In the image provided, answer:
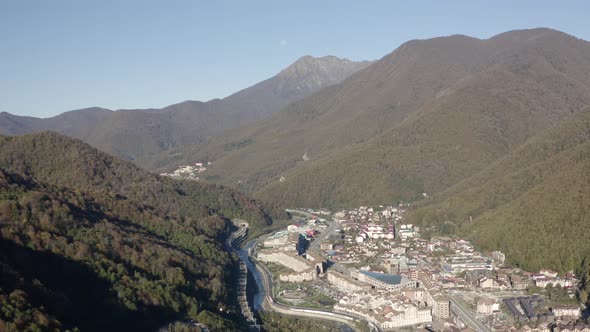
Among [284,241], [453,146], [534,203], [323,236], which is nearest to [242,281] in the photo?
[284,241]

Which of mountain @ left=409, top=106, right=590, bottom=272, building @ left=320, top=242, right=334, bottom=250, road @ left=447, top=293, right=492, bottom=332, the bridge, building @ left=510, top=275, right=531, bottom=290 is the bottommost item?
road @ left=447, top=293, right=492, bottom=332

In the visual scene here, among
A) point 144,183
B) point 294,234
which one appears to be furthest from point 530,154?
point 144,183

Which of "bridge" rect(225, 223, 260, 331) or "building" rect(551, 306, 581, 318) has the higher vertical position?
"bridge" rect(225, 223, 260, 331)

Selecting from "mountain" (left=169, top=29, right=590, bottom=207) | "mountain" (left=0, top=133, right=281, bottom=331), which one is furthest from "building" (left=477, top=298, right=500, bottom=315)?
"mountain" (left=169, top=29, right=590, bottom=207)

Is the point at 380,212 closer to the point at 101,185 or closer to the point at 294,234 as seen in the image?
the point at 294,234

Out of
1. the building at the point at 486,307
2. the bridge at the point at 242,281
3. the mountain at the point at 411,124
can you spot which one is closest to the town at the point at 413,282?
the building at the point at 486,307

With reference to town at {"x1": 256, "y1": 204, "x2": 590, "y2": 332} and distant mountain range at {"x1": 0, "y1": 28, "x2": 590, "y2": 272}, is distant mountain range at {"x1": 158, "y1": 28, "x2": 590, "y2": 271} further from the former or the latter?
town at {"x1": 256, "y1": 204, "x2": 590, "y2": 332}

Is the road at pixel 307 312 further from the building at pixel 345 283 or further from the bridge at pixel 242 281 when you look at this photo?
the building at pixel 345 283
